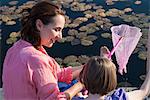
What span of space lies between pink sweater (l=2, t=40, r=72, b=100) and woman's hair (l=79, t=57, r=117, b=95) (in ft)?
0.50

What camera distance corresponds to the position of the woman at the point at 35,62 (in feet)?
5.99

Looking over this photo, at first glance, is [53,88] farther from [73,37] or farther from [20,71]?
[73,37]

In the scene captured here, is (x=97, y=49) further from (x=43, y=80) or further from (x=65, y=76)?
(x=43, y=80)

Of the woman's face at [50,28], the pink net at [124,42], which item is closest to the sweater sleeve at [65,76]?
the pink net at [124,42]

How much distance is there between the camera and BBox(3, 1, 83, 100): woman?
5.99ft

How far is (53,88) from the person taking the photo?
72.5 inches

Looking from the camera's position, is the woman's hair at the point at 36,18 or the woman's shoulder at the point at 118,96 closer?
the woman's hair at the point at 36,18

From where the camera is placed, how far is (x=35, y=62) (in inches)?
71.7

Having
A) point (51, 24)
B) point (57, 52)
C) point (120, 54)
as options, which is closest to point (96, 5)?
point (57, 52)

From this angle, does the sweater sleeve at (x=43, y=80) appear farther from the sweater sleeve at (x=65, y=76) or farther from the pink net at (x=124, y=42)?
the pink net at (x=124, y=42)

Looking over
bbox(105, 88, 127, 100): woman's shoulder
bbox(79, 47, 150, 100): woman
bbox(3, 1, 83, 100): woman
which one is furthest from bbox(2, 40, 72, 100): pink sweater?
bbox(105, 88, 127, 100): woman's shoulder

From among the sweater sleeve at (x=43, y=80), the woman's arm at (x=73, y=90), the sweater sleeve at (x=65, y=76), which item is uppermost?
the sweater sleeve at (x=43, y=80)

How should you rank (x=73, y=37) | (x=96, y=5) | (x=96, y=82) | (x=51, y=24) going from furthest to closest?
(x=96, y=5) < (x=73, y=37) < (x=51, y=24) < (x=96, y=82)

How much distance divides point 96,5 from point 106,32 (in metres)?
0.68
